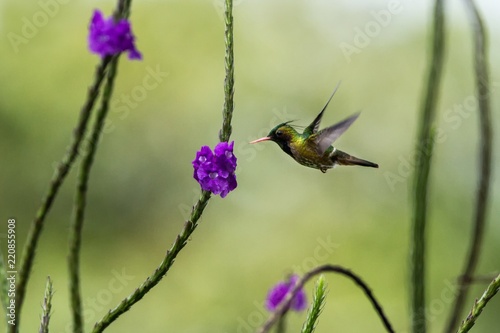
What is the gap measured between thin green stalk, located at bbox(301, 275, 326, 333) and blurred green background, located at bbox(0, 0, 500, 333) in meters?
6.51

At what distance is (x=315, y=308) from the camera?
1.46 m

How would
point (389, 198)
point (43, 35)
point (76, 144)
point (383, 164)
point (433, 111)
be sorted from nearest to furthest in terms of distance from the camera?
point (76, 144), point (433, 111), point (383, 164), point (389, 198), point (43, 35)

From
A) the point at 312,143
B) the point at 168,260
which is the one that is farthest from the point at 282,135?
the point at 168,260

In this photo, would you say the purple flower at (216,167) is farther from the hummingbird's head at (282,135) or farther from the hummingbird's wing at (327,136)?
the hummingbird's wing at (327,136)

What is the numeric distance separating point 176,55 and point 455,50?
13.8ft

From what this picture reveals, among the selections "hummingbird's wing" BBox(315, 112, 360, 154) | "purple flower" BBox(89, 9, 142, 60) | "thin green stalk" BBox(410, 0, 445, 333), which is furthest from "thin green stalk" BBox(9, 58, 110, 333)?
"thin green stalk" BBox(410, 0, 445, 333)

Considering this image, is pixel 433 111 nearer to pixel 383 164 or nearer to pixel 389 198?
pixel 383 164

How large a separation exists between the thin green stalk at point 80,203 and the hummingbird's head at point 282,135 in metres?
0.54

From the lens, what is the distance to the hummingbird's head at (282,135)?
1.64m

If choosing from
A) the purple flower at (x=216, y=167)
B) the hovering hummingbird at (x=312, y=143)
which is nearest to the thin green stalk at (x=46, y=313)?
the purple flower at (x=216, y=167)

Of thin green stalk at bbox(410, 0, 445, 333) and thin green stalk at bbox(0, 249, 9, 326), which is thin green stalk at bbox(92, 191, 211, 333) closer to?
thin green stalk at bbox(0, 249, 9, 326)

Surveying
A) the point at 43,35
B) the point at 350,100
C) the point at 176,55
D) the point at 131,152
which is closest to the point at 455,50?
the point at 350,100

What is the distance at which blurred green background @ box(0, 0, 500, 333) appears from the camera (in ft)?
27.8

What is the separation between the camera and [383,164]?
830 centimetres
